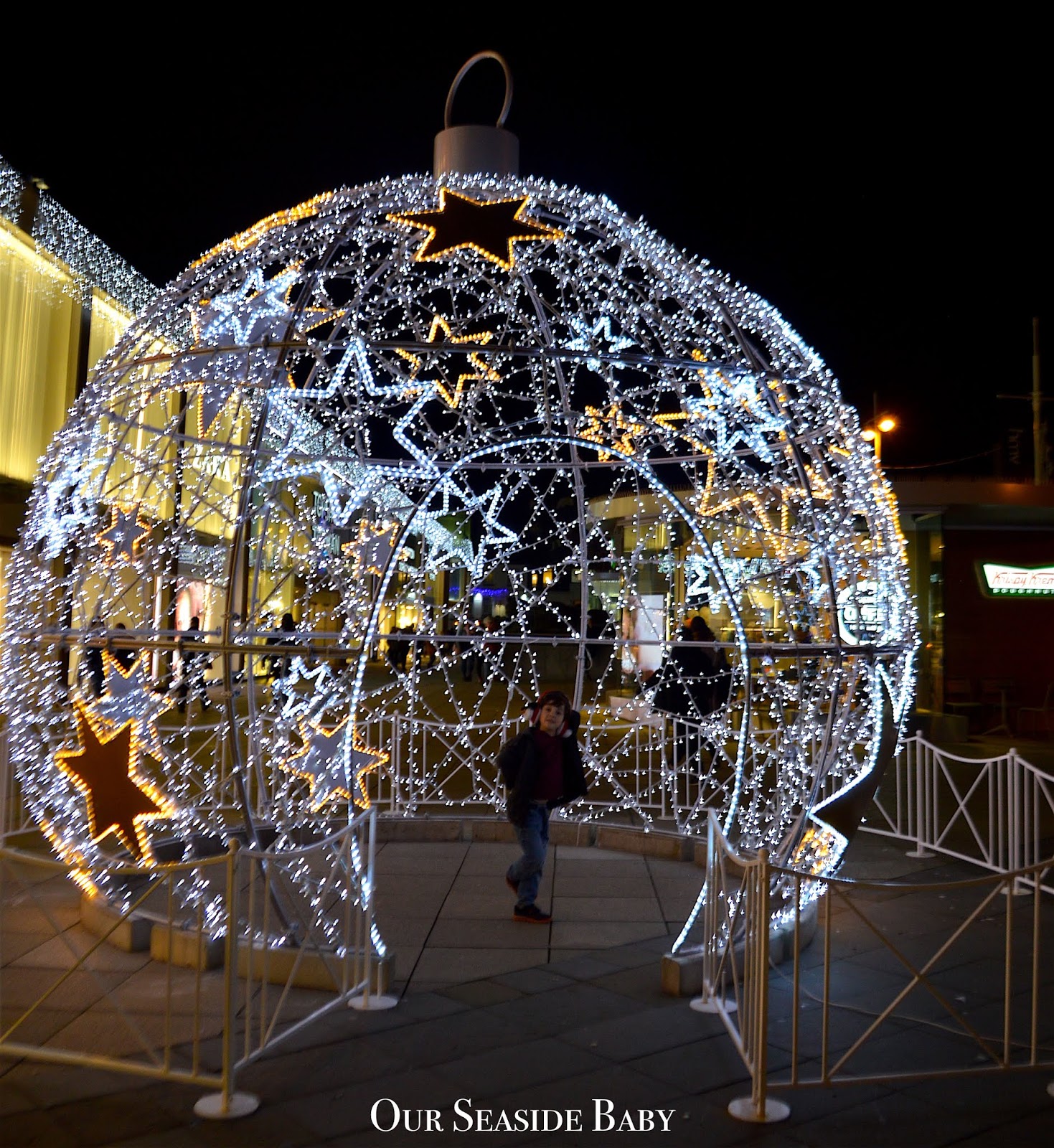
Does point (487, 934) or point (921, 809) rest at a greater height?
point (921, 809)

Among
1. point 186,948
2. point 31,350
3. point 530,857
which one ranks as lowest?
point 186,948

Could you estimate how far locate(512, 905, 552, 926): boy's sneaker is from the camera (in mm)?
6359

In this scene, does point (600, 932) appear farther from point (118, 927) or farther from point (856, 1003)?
point (118, 927)

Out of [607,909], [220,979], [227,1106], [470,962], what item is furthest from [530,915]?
[227,1106]

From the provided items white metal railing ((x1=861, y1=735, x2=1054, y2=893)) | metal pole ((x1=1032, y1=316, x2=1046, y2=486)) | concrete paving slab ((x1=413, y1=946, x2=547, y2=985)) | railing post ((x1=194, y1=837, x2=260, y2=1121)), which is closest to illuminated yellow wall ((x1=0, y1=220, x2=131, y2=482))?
white metal railing ((x1=861, y1=735, x2=1054, y2=893))

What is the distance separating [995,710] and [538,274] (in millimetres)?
11379

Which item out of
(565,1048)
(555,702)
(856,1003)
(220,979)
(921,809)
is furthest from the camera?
(921,809)

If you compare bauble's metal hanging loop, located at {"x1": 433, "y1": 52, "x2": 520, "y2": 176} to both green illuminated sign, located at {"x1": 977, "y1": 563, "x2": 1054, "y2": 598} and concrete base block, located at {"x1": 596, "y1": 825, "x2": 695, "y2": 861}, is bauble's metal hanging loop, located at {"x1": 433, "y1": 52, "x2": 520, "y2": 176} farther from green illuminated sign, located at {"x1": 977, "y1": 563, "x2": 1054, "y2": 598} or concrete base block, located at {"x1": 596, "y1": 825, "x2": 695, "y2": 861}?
green illuminated sign, located at {"x1": 977, "y1": 563, "x2": 1054, "y2": 598}

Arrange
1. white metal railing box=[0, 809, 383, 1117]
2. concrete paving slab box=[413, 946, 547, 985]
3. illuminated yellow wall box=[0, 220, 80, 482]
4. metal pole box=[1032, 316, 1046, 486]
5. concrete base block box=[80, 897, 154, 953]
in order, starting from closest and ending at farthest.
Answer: white metal railing box=[0, 809, 383, 1117] < concrete paving slab box=[413, 946, 547, 985] < concrete base block box=[80, 897, 154, 953] < illuminated yellow wall box=[0, 220, 80, 482] < metal pole box=[1032, 316, 1046, 486]

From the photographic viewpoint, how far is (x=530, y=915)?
20.9 feet

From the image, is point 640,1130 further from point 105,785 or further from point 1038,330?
point 1038,330

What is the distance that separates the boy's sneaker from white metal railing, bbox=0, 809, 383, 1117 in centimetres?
97

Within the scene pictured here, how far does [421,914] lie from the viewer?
21.2 ft

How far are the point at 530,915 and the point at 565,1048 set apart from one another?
6.33ft
